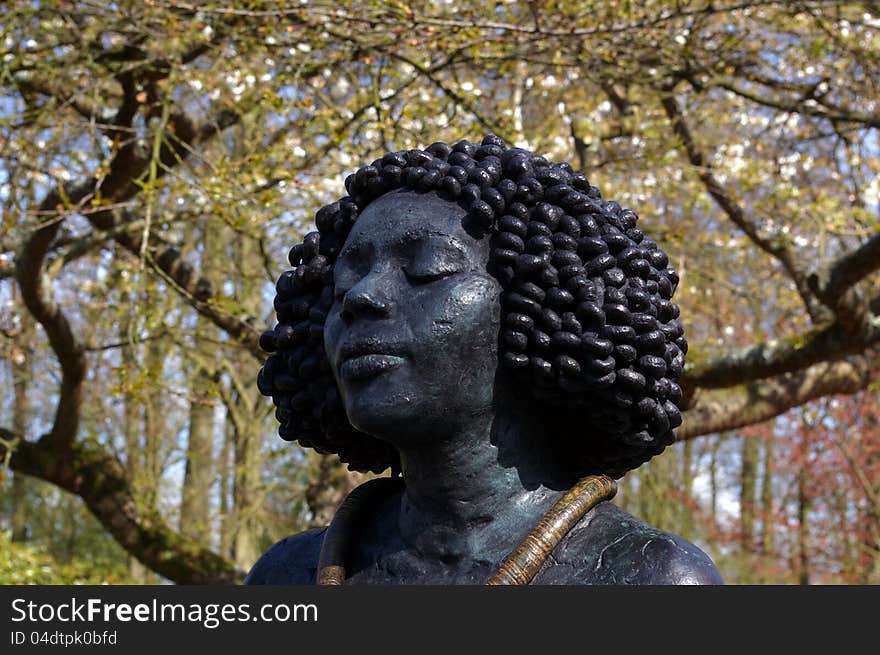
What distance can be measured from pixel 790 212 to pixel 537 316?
7.17 metres

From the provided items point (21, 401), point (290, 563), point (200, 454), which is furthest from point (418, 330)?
point (21, 401)

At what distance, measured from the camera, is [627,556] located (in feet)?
8.73

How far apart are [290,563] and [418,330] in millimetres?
851

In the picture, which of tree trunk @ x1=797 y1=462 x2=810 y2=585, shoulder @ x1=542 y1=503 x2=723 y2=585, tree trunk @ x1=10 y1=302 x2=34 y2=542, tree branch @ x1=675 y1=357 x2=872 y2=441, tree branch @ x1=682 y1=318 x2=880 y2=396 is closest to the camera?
shoulder @ x1=542 y1=503 x2=723 y2=585

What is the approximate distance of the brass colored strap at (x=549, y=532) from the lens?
2.61 m

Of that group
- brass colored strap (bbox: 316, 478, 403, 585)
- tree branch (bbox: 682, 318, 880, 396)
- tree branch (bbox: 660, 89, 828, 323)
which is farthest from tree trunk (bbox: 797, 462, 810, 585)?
brass colored strap (bbox: 316, 478, 403, 585)

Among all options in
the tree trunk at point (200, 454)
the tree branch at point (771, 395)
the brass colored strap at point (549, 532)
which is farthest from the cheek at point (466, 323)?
the tree trunk at point (200, 454)

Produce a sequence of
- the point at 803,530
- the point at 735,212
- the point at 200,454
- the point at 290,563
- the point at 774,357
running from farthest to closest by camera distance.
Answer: the point at 803,530, the point at 200,454, the point at 735,212, the point at 774,357, the point at 290,563

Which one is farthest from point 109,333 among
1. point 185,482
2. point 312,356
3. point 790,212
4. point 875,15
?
point 312,356

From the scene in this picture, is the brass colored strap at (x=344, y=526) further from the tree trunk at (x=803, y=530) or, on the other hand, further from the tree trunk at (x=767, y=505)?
the tree trunk at (x=767, y=505)

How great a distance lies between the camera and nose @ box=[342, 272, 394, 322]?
2.73 meters

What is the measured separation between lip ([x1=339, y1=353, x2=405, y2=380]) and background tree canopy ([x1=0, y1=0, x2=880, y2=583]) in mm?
3765

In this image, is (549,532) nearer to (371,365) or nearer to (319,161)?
(371,365)

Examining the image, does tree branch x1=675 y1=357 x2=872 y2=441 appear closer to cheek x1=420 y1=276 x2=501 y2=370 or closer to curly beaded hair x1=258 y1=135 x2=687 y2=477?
curly beaded hair x1=258 y1=135 x2=687 y2=477
